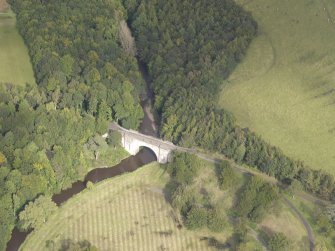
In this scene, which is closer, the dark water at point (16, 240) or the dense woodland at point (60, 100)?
the dark water at point (16, 240)

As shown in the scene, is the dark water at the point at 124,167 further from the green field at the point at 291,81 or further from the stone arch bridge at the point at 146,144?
the green field at the point at 291,81

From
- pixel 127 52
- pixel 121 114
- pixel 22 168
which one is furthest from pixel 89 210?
pixel 127 52

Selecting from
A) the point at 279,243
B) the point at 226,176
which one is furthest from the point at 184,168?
the point at 279,243

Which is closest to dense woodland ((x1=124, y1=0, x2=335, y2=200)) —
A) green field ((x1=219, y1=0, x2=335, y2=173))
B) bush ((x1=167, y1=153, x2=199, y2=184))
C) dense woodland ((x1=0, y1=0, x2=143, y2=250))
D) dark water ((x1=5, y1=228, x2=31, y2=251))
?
bush ((x1=167, y1=153, x2=199, y2=184))

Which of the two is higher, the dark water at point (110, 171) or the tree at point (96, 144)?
the tree at point (96, 144)

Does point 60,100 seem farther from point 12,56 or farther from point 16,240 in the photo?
point 16,240

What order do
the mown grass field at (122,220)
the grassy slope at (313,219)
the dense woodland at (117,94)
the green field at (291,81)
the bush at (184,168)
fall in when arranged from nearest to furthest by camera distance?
the grassy slope at (313,219), the mown grass field at (122,220), the dense woodland at (117,94), the bush at (184,168), the green field at (291,81)

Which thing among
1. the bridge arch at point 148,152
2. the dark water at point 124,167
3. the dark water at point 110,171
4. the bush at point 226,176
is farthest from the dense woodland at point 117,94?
the bridge arch at point 148,152

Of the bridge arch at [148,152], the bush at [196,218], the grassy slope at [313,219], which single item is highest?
the grassy slope at [313,219]
